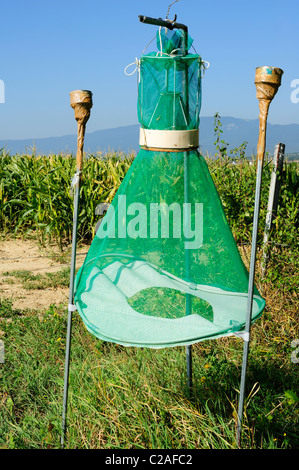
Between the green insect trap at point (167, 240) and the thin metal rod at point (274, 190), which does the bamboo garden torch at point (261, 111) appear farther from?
the thin metal rod at point (274, 190)

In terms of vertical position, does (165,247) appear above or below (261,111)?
below

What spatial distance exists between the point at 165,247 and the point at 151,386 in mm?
658

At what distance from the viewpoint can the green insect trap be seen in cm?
183

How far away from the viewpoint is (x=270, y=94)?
1593mm

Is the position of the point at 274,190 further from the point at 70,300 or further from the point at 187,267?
the point at 70,300

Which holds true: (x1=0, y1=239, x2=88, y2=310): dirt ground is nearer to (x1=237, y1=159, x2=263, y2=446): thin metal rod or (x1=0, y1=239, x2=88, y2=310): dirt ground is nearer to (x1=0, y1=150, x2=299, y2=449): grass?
(x1=0, y1=150, x2=299, y2=449): grass

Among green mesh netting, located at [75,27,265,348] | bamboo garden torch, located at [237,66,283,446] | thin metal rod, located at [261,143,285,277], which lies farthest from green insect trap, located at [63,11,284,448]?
thin metal rod, located at [261,143,285,277]

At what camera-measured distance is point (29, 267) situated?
193 inches

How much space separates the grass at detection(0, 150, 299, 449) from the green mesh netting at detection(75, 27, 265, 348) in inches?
7.2

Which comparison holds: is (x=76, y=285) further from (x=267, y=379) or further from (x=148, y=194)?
(x=267, y=379)

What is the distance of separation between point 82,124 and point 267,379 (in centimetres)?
155

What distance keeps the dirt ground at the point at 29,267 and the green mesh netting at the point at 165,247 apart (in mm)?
1734

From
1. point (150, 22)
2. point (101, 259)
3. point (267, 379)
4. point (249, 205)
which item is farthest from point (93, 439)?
point (249, 205)

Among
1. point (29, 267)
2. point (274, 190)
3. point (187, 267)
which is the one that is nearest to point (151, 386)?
point (187, 267)
